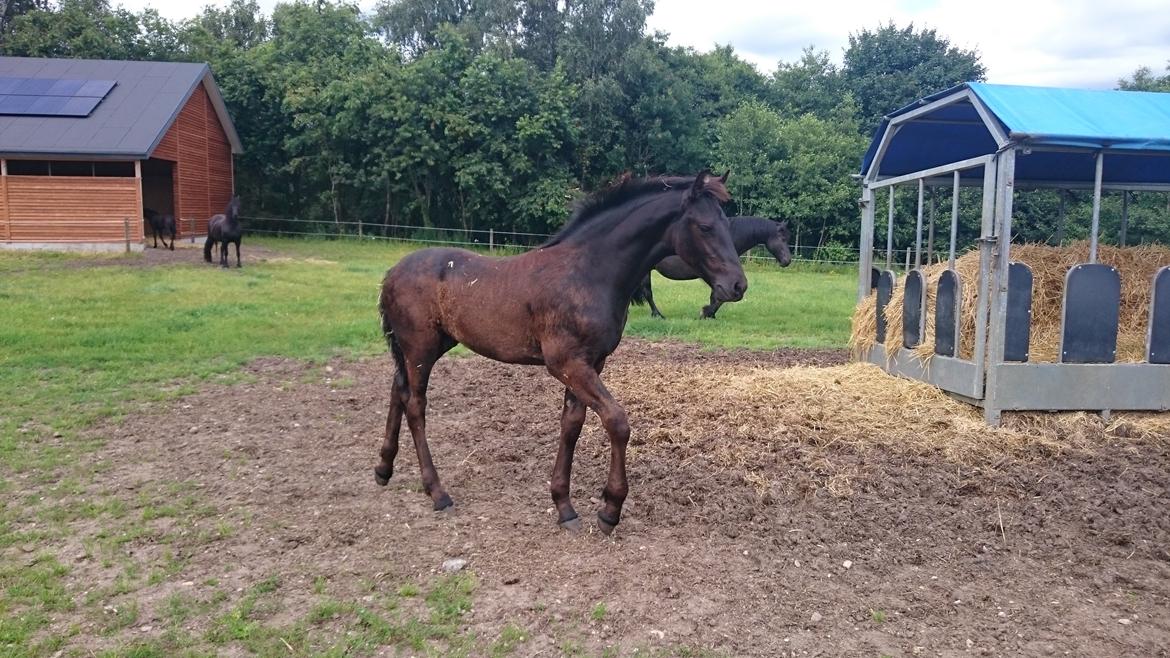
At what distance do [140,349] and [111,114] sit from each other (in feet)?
58.8

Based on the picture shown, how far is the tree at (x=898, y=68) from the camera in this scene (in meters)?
38.8

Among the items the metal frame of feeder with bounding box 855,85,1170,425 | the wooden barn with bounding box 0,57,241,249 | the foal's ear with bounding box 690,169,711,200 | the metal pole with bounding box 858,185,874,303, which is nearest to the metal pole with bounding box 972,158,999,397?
the metal frame of feeder with bounding box 855,85,1170,425

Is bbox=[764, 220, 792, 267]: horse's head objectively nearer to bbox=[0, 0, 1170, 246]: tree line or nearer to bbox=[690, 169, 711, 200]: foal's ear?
bbox=[690, 169, 711, 200]: foal's ear

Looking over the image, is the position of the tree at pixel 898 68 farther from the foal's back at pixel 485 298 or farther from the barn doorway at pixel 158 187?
the foal's back at pixel 485 298

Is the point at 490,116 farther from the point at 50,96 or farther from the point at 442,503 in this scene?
the point at 442,503

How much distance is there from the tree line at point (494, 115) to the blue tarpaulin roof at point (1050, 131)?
66.5ft

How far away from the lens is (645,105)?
33.7 meters

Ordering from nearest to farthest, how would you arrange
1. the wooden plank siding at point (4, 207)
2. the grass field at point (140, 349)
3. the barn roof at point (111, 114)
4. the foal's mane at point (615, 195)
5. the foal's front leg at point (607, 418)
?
the grass field at point (140, 349) → the foal's front leg at point (607, 418) → the foal's mane at point (615, 195) → the barn roof at point (111, 114) → the wooden plank siding at point (4, 207)

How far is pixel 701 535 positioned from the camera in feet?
15.1

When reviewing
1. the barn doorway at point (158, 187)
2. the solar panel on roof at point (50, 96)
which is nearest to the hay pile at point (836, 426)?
the solar panel on roof at point (50, 96)

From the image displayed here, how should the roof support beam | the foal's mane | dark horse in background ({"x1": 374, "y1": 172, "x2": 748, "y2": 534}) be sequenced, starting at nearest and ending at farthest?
dark horse in background ({"x1": 374, "y1": 172, "x2": 748, "y2": 534}) → the foal's mane → the roof support beam

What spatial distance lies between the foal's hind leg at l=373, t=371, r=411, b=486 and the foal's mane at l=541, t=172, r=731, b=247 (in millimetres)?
1430

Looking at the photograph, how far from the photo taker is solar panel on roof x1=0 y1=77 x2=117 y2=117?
23.6 m

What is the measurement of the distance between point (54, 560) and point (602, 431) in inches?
152
